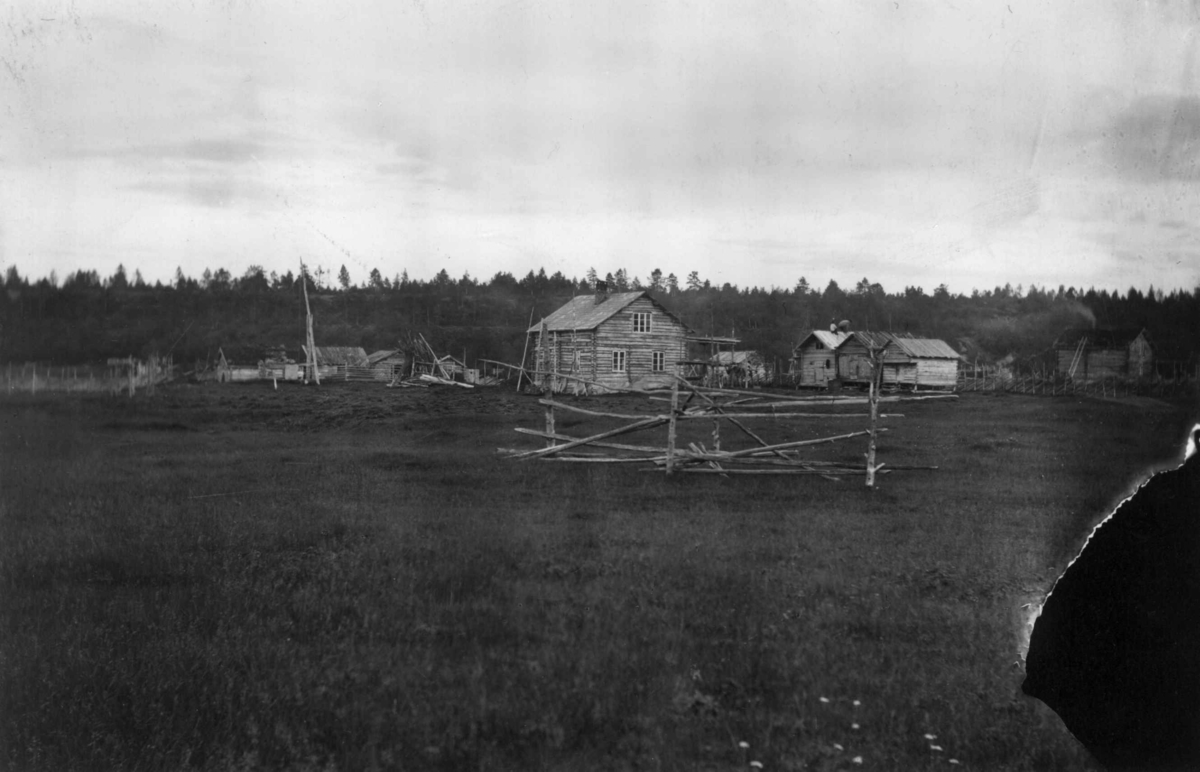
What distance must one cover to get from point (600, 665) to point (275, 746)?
2486 mm

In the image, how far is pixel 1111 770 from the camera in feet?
9.44

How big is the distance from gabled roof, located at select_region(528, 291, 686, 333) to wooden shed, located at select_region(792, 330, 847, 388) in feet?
44.9

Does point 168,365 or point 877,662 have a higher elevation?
point 168,365

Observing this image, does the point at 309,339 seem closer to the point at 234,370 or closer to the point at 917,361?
the point at 234,370

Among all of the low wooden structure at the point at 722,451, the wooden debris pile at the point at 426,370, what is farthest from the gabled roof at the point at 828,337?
the low wooden structure at the point at 722,451

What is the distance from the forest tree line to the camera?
10456mm

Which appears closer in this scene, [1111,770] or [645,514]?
[1111,770]

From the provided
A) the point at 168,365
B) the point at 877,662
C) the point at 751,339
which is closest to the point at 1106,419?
the point at 877,662

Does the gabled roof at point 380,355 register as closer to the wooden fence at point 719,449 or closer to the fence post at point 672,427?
the wooden fence at point 719,449

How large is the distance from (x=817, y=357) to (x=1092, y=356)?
56.6ft

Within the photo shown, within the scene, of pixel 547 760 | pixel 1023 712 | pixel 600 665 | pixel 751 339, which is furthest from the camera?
pixel 751 339

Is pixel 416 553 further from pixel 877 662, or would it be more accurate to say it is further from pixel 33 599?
pixel 877 662

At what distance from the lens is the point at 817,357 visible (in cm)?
5600

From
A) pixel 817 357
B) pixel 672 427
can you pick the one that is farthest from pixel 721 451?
pixel 817 357
